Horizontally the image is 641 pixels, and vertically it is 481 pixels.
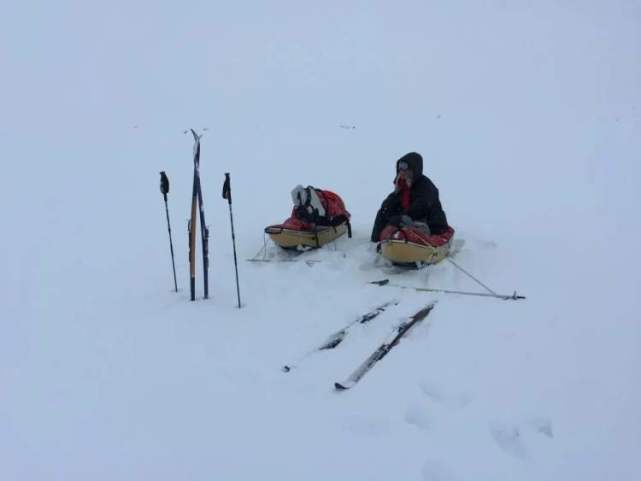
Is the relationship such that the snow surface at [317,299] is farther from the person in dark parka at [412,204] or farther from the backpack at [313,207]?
the person in dark parka at [412,204]

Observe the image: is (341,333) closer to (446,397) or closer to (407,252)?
(446,397)

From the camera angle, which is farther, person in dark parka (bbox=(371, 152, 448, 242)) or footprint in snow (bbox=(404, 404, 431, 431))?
person in dark parka (bbox=(371, 152, 448, 242))

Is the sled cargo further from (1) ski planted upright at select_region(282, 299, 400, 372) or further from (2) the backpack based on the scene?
(2) the backpack

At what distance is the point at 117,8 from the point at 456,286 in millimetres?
26931

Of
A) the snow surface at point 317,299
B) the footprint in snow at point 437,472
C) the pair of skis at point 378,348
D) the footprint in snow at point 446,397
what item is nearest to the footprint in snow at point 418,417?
the snow surface at point 317,299

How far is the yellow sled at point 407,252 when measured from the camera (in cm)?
648

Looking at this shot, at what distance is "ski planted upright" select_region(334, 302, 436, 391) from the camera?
4.38 metres

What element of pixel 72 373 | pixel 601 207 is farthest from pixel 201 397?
pixel 601 207

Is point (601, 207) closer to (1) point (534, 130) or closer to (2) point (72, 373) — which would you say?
(1) point (534, 130)

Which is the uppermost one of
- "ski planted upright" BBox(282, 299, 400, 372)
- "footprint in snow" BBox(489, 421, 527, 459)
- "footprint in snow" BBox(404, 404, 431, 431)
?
"ski planted upright" BBox(282, 299, 400, 372)

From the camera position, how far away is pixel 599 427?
13.3 ft

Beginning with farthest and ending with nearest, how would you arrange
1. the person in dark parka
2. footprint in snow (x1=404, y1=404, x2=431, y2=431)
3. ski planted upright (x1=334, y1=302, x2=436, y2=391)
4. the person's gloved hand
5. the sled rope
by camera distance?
the person in dark parka, the person's gloved hand, the sled rope, ski planted upright (x1=334, y1=302, x2=436, y2=391), footprint in snow (x1=404, y1=404, x2=431, y2=431)

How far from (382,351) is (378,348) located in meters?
0.09

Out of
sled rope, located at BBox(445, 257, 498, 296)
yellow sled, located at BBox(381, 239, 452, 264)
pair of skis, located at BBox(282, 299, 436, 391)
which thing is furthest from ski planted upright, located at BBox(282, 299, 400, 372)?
sled rope, located at BBox(445, 257, 498, 296)
